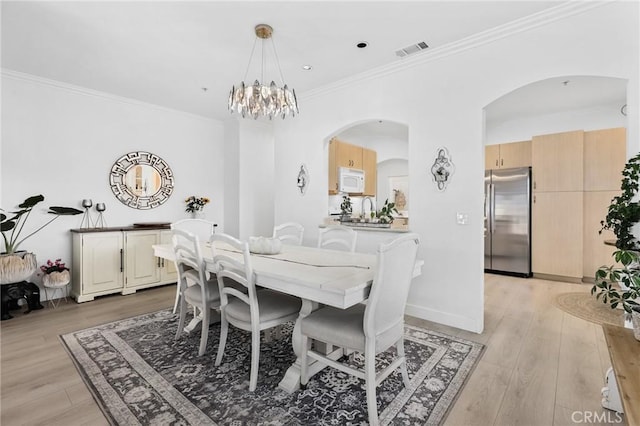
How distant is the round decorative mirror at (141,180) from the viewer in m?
4.39

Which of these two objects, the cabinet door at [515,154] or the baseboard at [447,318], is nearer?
the baseboard at [447,318]

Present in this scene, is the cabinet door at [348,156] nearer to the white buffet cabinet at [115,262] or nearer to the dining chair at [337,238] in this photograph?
the dining chair at [337,238]

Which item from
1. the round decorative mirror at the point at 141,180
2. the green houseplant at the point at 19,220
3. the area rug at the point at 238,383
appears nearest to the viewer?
the area rug at the point at 238,383

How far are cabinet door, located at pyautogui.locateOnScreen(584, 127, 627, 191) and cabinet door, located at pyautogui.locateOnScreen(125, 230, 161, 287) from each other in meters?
6.42

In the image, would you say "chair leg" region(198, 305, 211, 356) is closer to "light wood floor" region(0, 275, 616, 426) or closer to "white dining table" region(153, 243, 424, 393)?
"white dining table" region(153, 243, 424, 393)

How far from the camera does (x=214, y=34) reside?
109 inches

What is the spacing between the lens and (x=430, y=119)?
124 inches

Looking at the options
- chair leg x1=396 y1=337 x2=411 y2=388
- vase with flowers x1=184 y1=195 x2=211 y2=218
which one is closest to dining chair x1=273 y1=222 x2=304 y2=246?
chair leg x1=396 y1=337 x2=411 y2=388

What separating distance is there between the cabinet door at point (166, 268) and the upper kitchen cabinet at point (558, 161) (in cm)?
574

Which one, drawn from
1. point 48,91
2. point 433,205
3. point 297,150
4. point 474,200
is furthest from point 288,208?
point 48,91

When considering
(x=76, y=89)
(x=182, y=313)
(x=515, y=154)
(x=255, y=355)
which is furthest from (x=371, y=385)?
(x=515, y=154)

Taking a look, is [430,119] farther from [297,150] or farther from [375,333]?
[375,333]

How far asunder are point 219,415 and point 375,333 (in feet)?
3.28

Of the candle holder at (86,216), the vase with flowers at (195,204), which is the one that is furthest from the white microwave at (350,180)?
the candle holder at (86,216)
